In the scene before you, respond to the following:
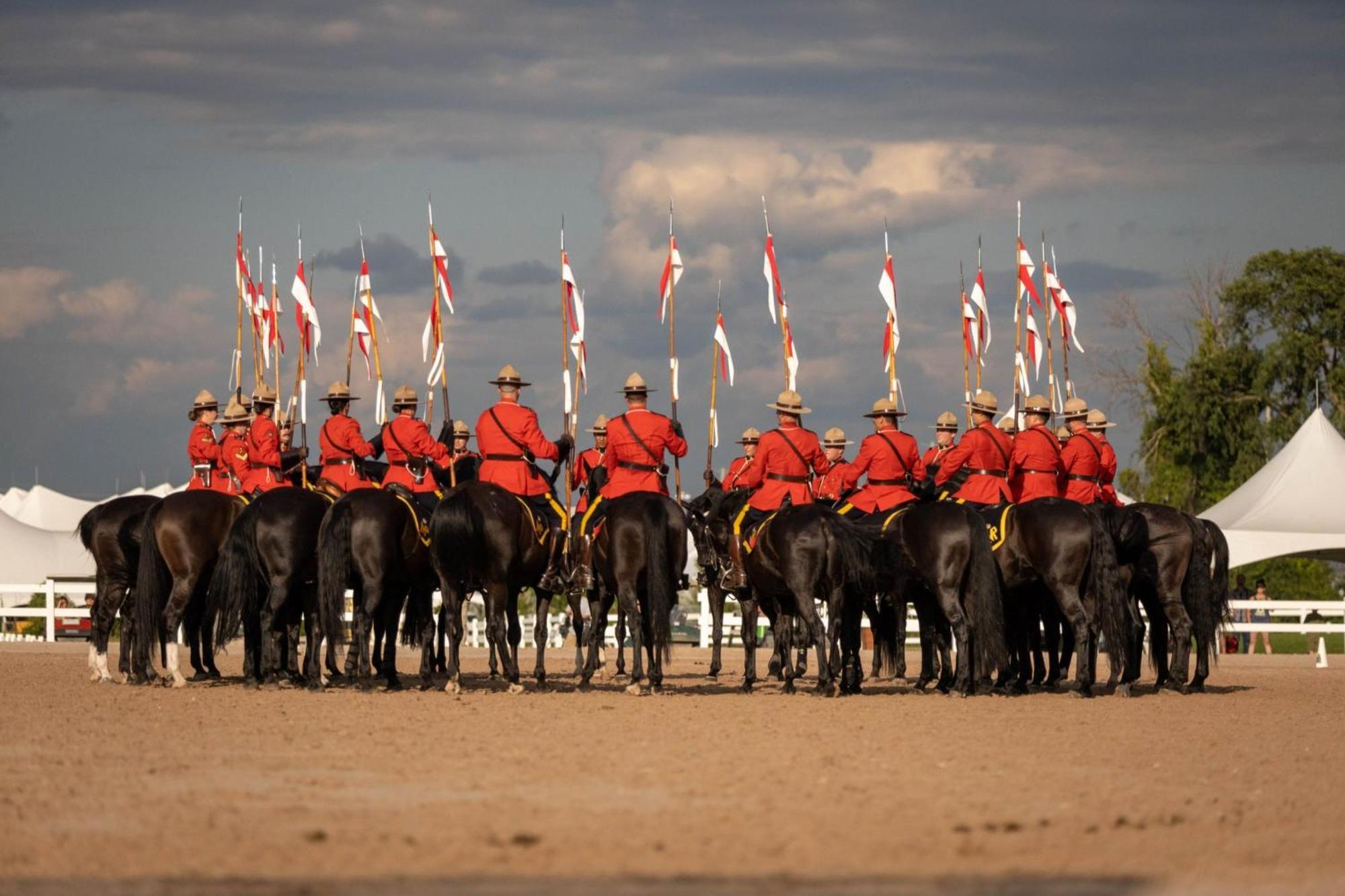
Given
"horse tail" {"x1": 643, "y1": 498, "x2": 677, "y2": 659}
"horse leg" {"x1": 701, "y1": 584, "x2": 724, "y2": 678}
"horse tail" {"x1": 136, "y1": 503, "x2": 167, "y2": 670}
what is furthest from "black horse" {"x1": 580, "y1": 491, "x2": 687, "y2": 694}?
"horse tail" {"x1": 136, "y1": 503, "x2": 167, "y2": 670}

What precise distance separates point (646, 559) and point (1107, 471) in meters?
5.45

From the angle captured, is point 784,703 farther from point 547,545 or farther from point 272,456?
point 272,456

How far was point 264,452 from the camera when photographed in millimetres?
19094

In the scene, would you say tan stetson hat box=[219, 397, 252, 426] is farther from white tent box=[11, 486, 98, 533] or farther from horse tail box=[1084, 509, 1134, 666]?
white tent box=[11, 486, 98, 533]

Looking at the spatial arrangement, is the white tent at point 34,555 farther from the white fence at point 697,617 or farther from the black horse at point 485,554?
the black horse at point 485,554

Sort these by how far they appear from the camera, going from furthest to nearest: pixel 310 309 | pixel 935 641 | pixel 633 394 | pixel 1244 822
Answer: pixel 310 309 → pixel 935 641 → pixel 633 394 → pixel 1244 822

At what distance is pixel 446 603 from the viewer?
17109mm

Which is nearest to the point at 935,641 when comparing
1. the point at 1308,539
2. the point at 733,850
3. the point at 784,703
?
the point at 784,703

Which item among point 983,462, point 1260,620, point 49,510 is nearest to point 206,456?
point 983,462

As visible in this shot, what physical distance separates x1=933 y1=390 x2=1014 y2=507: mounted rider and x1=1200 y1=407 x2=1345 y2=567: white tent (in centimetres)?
1347

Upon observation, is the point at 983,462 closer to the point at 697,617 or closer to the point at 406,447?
the point at 406,447

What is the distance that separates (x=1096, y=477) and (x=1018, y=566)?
2.16 metres

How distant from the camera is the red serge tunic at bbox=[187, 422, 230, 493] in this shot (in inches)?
787

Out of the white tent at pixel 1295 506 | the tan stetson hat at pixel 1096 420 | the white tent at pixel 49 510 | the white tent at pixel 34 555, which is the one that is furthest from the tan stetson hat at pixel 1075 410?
the white tent at pixel 49 510
